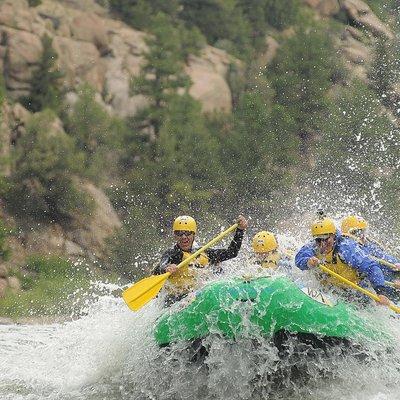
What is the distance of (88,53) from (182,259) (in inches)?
824

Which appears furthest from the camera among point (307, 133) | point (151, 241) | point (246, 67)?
point (246, 67)

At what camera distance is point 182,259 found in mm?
7996

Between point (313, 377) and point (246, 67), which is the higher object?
point (313, 377)

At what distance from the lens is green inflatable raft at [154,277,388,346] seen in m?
6.82

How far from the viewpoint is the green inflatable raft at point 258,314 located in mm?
6824

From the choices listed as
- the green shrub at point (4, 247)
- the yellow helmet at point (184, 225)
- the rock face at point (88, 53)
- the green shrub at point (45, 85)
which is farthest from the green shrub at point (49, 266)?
the yellow helmet at point (184, 225)

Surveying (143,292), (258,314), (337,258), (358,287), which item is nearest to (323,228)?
(337,258)

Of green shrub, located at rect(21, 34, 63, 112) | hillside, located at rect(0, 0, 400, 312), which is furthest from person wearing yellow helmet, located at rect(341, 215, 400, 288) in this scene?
green shrub, located at rect(21, 34, 63, 112)

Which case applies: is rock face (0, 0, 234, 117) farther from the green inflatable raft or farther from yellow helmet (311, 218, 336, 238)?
the green inflatable raft

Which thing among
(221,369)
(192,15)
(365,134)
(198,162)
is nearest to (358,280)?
(221,369)

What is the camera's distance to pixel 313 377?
701cm

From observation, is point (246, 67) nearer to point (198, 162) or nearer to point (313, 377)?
point (198, 162)

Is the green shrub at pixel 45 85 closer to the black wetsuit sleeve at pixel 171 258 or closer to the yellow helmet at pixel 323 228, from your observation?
the black wetsuit sleeve at pixel 171 258

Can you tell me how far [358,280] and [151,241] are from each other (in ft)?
38.7
